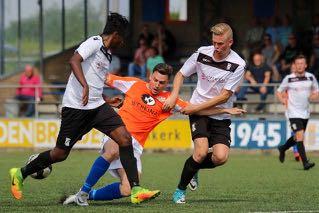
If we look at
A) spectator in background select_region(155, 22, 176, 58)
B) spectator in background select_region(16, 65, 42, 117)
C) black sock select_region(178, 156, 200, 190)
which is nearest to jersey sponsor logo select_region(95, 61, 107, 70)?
black sock select_region(178, 156, 200, 190)

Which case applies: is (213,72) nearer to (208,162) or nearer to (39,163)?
(208,162)

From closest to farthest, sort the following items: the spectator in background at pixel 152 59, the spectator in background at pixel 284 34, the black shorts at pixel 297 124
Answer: the black shorts at pixel 297 124 < the spectator in background at pixel 152 59 < the spectator in background at pixel 284 34

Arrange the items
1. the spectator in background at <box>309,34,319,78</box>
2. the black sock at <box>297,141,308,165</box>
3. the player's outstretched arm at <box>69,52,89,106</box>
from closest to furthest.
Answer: the player's outstretched arm at <box>69,52,89,106</box> < the black sock at <box>297,141,308,165</box> < the spectator in background at <box>309,34,319,78</box>

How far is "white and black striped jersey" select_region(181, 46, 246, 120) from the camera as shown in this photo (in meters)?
11.1

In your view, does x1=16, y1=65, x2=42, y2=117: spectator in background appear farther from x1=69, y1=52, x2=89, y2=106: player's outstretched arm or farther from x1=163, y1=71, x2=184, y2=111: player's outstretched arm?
x1=69, y1=52, x2=89, y2=106: player's outstretched arm

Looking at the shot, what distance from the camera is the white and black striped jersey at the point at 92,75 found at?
10.7 metres

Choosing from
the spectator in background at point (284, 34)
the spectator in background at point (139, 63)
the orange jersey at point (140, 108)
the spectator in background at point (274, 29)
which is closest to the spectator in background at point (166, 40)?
the spectator in background at point (139, 63)

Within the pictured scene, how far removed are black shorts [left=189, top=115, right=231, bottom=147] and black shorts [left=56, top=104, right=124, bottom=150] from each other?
2.97ft

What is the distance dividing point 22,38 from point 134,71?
452 centimetres

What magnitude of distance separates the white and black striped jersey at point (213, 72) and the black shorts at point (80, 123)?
1059mm

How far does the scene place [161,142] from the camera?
24.2 meters

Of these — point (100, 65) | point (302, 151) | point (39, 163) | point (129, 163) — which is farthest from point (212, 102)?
point (302, 151)

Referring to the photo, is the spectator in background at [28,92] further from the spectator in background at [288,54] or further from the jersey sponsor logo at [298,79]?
the jersey sponsor logo at [298,79]

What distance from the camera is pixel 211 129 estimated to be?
447 inches
